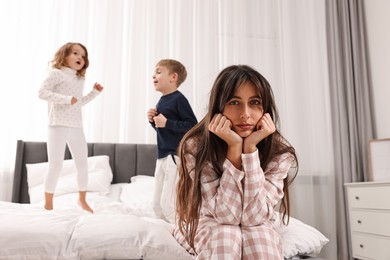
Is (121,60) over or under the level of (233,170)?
over

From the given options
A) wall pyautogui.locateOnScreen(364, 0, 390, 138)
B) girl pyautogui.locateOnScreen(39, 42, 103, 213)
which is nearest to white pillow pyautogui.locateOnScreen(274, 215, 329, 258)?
girl pyautogui.locateOnScreen(39, 42, 103, 213)

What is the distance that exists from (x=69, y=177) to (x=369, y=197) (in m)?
2.26

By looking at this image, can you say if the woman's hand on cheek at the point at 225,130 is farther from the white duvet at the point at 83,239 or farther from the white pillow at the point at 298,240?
the white pillow at the point at 298,240

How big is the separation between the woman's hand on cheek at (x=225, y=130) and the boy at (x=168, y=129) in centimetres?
85

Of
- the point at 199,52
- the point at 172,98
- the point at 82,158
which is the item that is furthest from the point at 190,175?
the point at 199,52

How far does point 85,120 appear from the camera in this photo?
3.21m

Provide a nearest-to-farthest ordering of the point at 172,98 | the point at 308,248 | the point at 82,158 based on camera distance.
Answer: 1. the point at 308,248
2. the point at 172,98
3. the point at 82,158

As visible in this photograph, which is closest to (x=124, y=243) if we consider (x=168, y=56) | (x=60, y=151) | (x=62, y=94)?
(x=60, y=151)

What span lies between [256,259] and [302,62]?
9.36 ft

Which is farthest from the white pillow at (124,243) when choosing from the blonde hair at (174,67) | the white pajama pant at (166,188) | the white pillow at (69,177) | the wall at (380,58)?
the wall at (380,58)

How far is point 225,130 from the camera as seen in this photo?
124 cm

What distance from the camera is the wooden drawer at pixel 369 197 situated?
2557 mm

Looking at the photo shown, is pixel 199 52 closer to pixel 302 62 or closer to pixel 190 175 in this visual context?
pixel 302 62

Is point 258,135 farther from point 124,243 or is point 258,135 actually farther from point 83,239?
point 83,239
